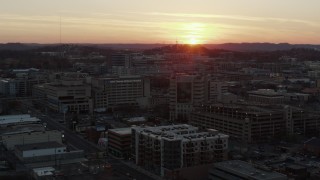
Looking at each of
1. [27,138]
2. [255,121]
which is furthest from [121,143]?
[255,121]

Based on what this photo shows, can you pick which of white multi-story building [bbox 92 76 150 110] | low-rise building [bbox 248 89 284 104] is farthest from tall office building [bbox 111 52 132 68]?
low-rise building [bbox 248 89 284 104]

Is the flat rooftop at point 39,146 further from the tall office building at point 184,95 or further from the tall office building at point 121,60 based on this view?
the tall office building at point 121,60

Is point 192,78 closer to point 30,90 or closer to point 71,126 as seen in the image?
point 71,126

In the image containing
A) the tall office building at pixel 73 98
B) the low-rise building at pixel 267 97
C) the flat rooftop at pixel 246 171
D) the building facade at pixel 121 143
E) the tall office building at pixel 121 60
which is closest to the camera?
the flat rooftop at pixel 246 171

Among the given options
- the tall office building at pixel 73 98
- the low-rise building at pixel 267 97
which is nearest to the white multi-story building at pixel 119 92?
the tall office building at pixel 73 98

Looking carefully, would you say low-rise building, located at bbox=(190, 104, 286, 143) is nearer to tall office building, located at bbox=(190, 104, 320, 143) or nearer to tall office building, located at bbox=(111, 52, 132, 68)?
tall office building, located at bbox=(190, 104, 320, 143)

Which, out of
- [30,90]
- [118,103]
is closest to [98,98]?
[118,103]

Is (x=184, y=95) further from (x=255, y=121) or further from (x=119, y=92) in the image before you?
(x=255, y=121)
